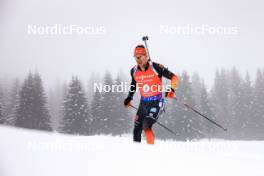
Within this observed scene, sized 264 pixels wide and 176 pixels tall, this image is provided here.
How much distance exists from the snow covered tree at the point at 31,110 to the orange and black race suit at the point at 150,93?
20.2 m

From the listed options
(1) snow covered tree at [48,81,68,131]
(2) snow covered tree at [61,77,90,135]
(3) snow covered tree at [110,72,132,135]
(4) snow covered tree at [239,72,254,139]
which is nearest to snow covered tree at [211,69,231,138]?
(4) snow covered tree at [239,72,254,139]

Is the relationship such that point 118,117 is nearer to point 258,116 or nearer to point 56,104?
point 258,116

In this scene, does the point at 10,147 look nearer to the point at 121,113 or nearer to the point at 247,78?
the point at 121,113

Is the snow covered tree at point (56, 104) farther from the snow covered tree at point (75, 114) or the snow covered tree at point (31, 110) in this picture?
the snow covered tree at point (75, 114)

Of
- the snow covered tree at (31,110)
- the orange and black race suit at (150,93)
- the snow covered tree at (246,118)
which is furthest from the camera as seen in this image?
the snow covered tree at (246,118)

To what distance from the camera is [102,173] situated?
4.03 meters

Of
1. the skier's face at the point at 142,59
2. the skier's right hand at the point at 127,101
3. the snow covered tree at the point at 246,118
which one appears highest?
the skier's face at the point at 142,59

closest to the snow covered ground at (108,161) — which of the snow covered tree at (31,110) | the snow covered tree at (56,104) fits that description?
the snow covered tree at (31,110)

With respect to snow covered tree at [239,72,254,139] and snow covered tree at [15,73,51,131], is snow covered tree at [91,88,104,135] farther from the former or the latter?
snow covered tree at [239,72,254,139]

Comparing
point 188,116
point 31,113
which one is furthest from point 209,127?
point 31,113

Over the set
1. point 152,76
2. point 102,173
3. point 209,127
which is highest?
point 152,76

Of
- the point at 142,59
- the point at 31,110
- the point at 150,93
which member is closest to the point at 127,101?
the point at 150,93

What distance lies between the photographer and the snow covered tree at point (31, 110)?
2495 cm

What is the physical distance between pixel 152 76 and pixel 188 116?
18.5 metres
